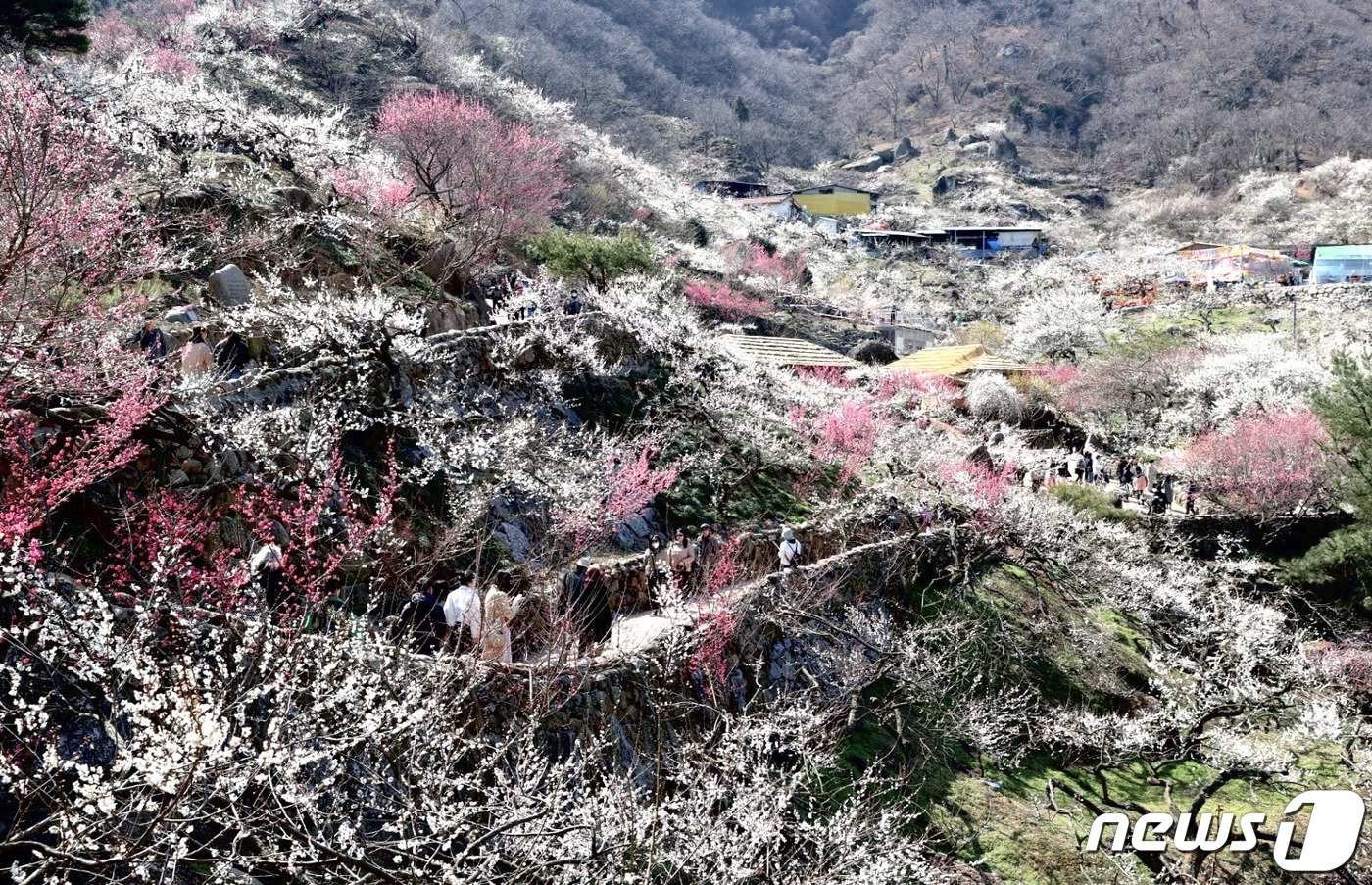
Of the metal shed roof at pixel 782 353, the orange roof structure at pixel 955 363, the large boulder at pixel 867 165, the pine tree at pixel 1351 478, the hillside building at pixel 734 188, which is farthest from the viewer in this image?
the large boulder at pixel 867 165

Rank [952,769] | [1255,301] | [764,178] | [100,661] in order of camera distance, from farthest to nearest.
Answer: [764,178] → [1255,301] → [952,769] → [100,661]

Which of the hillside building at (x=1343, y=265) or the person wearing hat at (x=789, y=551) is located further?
the hillside building at (x=1343, y=265)

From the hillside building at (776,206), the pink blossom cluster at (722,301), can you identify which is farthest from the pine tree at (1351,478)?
the hillside building at (776,206)

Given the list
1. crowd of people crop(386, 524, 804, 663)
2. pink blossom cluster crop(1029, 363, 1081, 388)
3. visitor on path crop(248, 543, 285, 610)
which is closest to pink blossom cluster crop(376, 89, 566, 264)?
crowd of people crop(386, 524, 804, 663)

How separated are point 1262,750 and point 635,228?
107 feet

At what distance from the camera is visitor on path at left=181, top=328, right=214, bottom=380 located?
9.05 metres

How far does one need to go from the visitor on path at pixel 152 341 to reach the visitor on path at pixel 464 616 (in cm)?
435

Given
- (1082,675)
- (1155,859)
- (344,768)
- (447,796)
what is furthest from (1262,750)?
(344,768)

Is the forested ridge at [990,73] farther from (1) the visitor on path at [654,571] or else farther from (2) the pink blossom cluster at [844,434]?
(1) the visitor on path at [654,571]

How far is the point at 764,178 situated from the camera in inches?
2960

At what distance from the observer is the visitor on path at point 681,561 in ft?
35.1

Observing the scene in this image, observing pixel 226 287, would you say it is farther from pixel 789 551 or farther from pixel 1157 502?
pixel 1157 502

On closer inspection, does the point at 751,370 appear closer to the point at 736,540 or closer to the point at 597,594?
the point at 736,540

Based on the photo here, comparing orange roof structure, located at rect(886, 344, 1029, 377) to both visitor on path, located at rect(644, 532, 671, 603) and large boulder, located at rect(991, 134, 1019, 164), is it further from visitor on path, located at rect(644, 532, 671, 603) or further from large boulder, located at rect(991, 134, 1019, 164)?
large boulder, located at rect(991, 134, 1019, 164)
